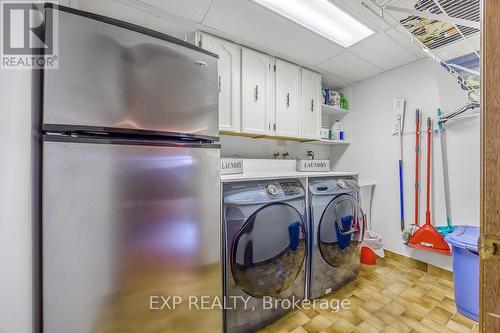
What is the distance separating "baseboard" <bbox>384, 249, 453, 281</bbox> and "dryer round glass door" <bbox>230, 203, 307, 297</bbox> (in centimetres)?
164

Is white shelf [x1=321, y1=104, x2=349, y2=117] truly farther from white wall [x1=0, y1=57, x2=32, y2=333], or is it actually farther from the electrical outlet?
white wall [x1=0, y1=57, x2=32, y2=333]

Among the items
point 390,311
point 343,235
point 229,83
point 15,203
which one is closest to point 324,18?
point 229,83

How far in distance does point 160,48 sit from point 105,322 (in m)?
1.24

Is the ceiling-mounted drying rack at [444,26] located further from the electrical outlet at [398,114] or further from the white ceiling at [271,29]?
the electrical outlet at [398,114]

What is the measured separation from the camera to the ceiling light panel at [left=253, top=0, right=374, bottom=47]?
1.46 m

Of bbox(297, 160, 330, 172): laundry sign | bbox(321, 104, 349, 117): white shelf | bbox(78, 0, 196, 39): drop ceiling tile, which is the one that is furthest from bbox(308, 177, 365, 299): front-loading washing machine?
bbox(78, 0, 196, 39): drop ceiling tile

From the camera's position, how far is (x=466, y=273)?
4.89 feet

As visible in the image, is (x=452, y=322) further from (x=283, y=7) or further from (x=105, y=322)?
(x=283, y=7)

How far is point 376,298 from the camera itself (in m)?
1.73

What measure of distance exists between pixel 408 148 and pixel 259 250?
85.2 inches

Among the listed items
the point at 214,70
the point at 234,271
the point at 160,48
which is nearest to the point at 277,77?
the point at 214,70

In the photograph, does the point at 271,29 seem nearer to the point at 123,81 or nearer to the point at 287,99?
the point at 287,99

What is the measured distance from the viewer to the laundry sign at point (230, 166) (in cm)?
172

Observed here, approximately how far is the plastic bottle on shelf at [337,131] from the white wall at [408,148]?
6.6 inches
